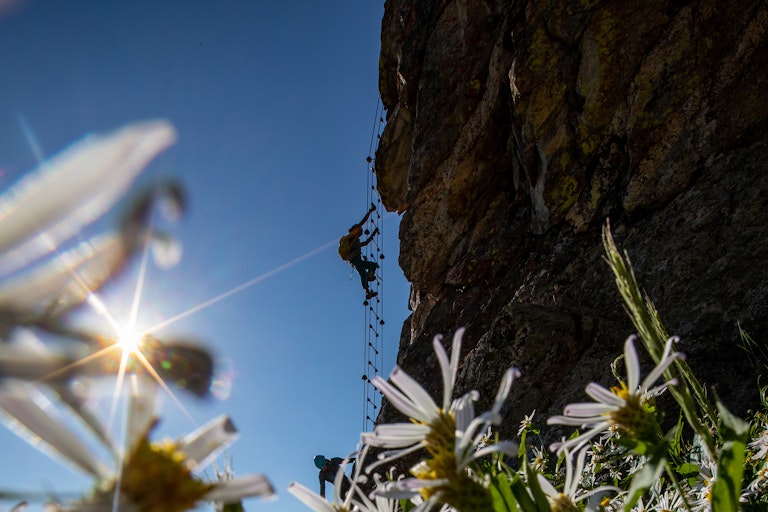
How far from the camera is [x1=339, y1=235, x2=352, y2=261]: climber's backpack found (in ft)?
37.0

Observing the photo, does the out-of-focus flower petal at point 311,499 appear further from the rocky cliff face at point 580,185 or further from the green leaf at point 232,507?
the rocky cliff face at point 580,185

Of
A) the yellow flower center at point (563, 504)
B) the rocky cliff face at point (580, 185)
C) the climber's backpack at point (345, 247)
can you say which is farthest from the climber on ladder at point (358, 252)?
the yellow flower center at point (563, 504)

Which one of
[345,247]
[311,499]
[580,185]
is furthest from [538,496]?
[345,247]

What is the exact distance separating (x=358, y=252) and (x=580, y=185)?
6377mm

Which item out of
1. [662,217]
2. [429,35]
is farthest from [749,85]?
[429,35]

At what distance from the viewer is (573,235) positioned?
18.0 ft

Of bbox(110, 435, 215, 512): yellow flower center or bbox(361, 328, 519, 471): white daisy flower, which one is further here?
bbox(361, 328, 519, 471): white daisy flower

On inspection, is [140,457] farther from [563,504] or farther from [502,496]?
[563,504]

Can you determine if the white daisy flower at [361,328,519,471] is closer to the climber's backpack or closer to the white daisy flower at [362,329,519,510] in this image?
the white daisy flower at [362,329,519,510]

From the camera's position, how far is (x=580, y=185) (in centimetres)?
560

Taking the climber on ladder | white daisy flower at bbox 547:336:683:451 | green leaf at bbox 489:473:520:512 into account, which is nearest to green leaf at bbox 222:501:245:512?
green leaf at bbox 489:473:520:512

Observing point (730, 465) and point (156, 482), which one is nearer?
point (156, 482)

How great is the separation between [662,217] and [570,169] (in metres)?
1.39

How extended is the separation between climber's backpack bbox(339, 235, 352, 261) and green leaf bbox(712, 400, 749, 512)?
10.8 meters
